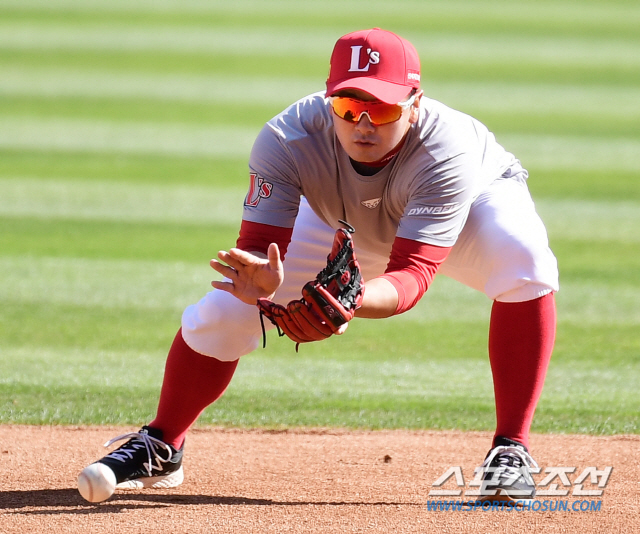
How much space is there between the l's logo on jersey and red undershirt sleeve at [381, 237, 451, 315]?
0.44m

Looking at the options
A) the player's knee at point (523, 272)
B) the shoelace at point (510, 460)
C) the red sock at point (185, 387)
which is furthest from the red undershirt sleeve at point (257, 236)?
the shoelace at point (510, 460)

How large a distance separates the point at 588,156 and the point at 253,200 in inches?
265

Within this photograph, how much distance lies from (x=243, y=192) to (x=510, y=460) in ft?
17.9

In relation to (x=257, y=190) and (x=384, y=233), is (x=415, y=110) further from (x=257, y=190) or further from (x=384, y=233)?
(x=257, y=190)

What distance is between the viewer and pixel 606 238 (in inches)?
275

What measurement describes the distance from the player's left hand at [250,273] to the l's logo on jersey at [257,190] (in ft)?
0.98

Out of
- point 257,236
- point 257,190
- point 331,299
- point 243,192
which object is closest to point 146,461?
point 257,236

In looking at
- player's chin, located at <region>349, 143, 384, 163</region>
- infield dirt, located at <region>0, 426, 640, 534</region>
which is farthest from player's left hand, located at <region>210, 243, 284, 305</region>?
infield dirt, located at <region>0, 426, 640, 534</region>

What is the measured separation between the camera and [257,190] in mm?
3049

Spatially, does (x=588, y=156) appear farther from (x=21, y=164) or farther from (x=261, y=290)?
(x=261, y=290)

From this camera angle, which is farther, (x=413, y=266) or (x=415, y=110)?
(x=415, y=110)

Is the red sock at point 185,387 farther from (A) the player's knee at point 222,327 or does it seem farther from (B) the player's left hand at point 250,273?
(B) the player's left hand at point 250,273

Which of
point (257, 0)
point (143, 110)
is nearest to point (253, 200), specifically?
point (143, 110)

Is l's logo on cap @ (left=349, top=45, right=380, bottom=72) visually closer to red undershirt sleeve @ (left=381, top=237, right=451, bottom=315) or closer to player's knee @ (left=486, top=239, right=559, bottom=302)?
red undershirt sleeve @ (left=381, top=237, right=451, bottom=315)
